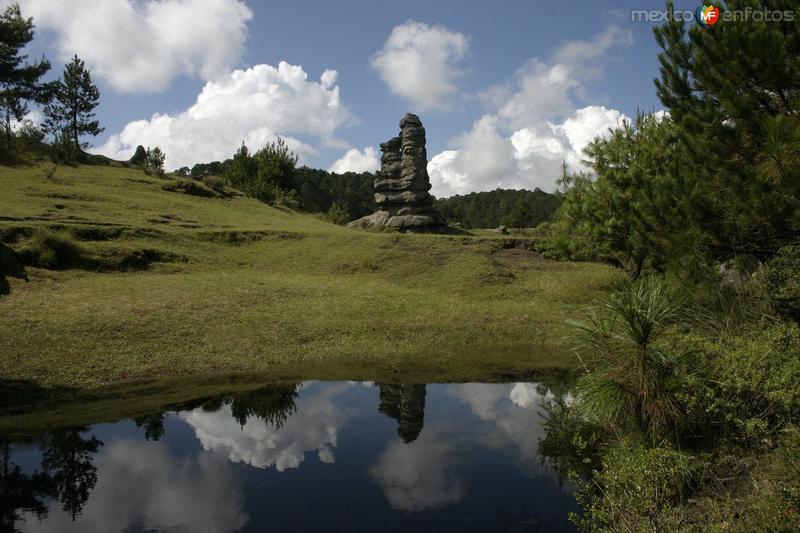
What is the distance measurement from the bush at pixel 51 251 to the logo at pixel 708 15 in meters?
24.4

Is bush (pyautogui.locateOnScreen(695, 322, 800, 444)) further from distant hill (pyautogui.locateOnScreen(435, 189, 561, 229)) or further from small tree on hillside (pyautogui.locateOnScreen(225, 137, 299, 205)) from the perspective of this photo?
distant hill (pyautogui.locateOnScreen(435, 189, 561, 229))

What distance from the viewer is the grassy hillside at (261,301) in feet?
53.6

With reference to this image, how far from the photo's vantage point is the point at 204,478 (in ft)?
31.5

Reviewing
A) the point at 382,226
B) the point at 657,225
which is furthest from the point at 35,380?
the point at 382,226

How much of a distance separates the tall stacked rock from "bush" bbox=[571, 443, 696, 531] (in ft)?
148

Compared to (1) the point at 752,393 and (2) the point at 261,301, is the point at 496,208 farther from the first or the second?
(1) the point at 752,393

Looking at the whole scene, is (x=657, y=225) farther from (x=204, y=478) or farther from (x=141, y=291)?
(x=141, y=291)

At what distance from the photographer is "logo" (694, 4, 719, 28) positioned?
483 inches

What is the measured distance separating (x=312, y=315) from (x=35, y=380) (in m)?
9.42

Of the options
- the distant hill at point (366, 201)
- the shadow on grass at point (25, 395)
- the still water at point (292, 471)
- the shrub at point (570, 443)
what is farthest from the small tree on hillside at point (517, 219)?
the shadow on grass at point (25, 395)

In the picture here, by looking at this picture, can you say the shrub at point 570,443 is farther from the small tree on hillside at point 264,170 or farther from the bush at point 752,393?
the small tree on hillside at point 264,170

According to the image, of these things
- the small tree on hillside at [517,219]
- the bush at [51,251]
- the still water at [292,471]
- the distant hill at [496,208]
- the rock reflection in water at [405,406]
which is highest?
the distant hill at [496,208]

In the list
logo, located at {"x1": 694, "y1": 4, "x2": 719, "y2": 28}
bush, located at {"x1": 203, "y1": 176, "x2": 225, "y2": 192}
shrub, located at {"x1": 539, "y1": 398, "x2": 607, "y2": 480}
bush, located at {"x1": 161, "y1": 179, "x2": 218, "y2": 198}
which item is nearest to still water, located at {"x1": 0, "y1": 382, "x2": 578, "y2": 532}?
shrub, located at {"x1": 539, "y1": 398, "x2": 607, "y2": 480}

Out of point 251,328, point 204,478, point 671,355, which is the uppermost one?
point 671,355
